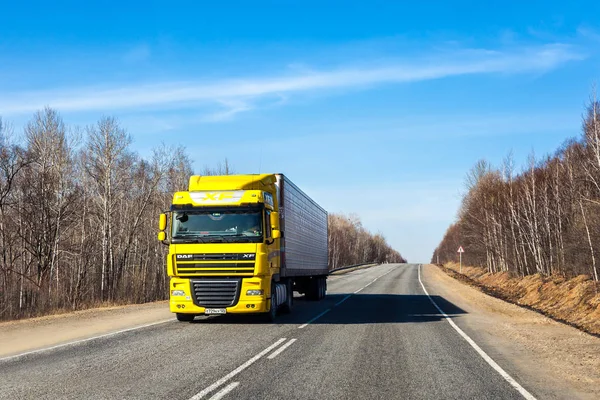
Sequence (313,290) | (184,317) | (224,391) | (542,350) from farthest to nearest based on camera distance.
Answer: (313,290) < (184,317) < (542,350) < (224,391)

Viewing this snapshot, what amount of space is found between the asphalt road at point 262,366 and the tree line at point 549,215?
12.7 m

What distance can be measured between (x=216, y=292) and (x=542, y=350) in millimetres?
7649

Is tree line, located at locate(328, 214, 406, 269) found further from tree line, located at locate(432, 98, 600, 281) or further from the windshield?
the windshield

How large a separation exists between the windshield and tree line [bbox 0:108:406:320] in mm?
8732

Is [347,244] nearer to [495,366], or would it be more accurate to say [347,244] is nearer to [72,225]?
[72,225]

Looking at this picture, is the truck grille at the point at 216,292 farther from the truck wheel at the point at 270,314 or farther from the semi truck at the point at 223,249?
the truck wheel at the point at 270,314

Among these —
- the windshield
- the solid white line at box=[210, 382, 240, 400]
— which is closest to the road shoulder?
the windshield

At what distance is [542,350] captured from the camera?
1050 cm

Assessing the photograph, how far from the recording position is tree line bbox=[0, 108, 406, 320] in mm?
27531

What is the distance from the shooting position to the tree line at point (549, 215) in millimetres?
22859

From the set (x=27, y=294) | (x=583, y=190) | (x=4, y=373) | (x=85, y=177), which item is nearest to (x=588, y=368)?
(x=4, y=373)

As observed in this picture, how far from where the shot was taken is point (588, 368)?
28.4 ft

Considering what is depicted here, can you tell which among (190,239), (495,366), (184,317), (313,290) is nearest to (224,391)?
(495,366)

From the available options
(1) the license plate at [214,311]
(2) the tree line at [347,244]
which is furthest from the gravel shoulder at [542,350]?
(2) the tree line at [347,244]
